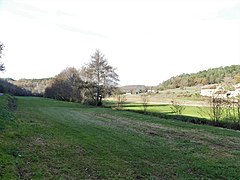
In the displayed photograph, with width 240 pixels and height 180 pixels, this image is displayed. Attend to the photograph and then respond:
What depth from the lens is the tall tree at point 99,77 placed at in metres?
55.5

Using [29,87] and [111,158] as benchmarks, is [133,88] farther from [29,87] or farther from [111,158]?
[29,87]

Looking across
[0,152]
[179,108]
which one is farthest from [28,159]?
[179,108]

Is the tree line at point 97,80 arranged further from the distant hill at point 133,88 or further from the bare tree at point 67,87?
the distant hill at point 133,88

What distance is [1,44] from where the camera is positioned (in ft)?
145

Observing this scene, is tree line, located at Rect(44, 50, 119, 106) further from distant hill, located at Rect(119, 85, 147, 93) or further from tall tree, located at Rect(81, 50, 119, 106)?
distant hill, located at Rect(119, 85, 147, 93)

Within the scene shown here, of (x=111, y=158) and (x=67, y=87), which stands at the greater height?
(x=67, y=87)

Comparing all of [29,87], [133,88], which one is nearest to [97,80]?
A: [133,88]

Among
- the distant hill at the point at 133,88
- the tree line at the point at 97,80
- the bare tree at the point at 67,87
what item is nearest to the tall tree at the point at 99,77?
the tree line at the point at 97,80

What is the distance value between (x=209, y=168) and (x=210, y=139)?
698 centimetres

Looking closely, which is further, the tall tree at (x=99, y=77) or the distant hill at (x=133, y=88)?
the distant hill at (x=133, y=88)

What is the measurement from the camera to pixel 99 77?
56.3m

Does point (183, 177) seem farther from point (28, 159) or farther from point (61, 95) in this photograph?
point (61, 95)

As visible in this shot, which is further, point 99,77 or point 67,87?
point 67,87

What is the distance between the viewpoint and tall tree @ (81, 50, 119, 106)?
2184 inches
